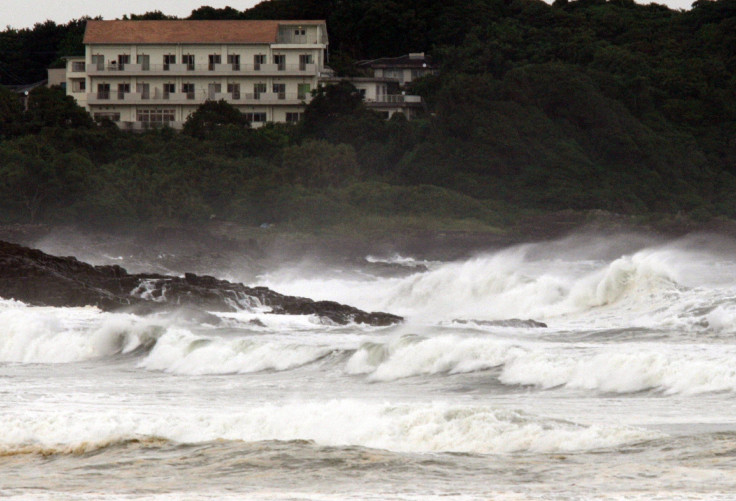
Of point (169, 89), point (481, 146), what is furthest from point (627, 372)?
point (169, 89)

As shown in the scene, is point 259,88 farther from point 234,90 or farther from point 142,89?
point 142,89

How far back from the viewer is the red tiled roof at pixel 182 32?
8844 cm

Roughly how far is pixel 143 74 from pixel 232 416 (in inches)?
3014

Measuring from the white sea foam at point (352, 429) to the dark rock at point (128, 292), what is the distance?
15.5 metres

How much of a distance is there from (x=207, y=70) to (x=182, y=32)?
3.82 metres

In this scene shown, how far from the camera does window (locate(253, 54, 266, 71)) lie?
8806 centimetres

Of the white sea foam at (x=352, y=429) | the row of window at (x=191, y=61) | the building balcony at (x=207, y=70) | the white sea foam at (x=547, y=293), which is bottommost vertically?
the white sea foam at (x=547, y=293)

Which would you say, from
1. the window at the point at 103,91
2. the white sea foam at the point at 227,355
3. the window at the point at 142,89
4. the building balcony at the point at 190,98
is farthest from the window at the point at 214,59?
the white sea foam at the point at 227,355

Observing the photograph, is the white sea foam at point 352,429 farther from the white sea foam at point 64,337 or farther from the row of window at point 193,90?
the row of window at point 193,90

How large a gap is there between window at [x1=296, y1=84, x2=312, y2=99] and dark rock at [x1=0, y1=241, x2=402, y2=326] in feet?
174

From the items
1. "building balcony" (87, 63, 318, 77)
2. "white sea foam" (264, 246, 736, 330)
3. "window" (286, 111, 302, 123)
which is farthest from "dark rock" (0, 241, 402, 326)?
"building balcony" (87, 63, 318, 77)

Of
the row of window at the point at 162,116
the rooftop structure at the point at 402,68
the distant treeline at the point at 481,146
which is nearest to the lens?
the distant treeline at the point at 481,146

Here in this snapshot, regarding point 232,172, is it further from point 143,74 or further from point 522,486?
point 522,486

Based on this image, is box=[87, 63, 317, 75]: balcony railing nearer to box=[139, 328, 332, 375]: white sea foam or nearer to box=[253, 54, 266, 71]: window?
box=[253, 54, 266, 71]: window
